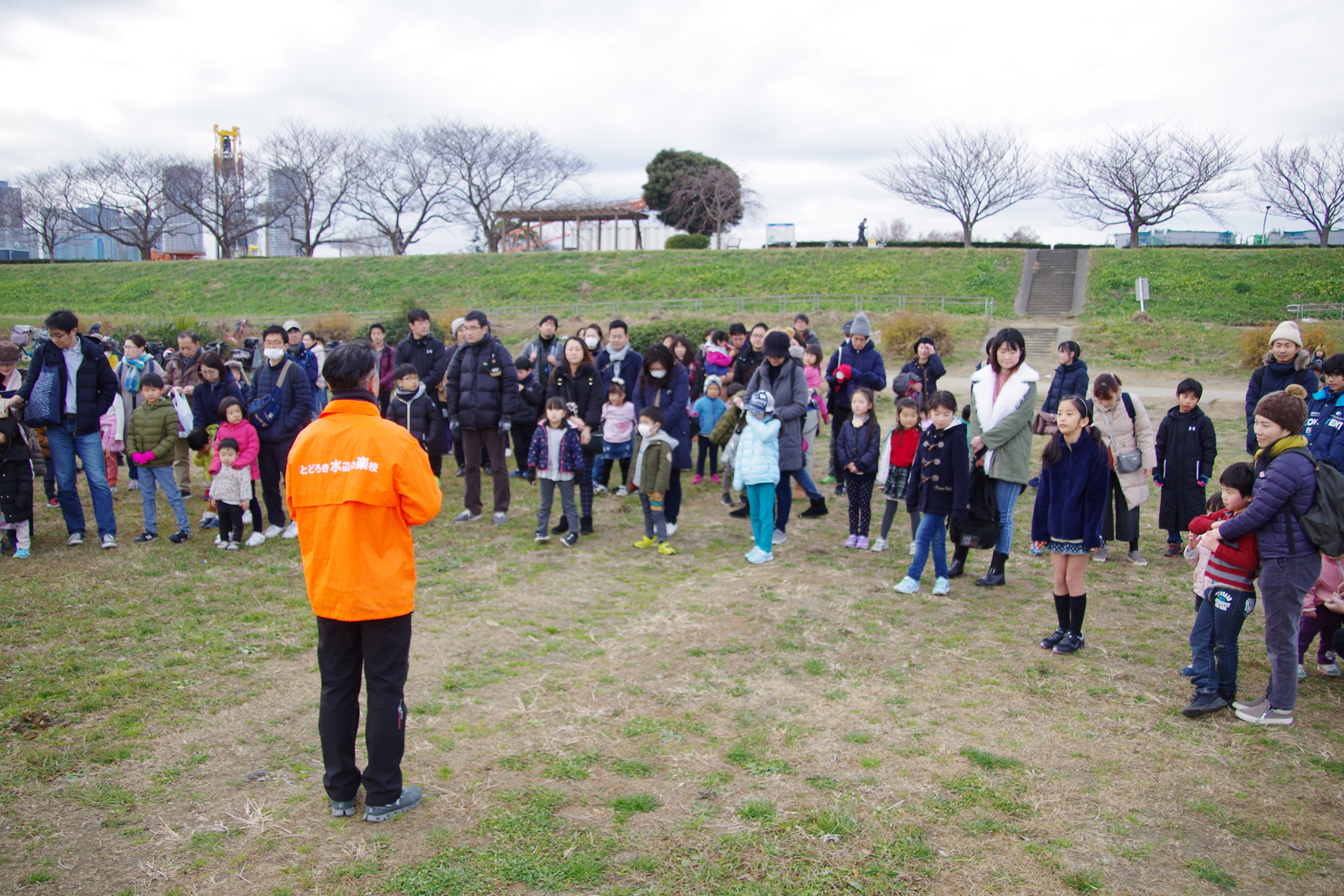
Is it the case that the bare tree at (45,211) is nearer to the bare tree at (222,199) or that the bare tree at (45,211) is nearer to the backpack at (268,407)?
the bare tree at (222,199)

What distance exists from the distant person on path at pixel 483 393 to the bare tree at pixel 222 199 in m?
47.7

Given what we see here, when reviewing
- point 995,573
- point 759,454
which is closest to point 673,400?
point 759,454

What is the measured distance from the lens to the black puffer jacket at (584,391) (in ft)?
26.7

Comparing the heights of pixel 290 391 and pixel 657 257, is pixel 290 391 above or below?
below

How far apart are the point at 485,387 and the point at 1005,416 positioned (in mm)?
4725

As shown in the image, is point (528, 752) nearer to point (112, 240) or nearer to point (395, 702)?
point (395, 702)

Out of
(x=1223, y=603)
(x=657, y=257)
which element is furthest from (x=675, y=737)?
(x=657, y=257)

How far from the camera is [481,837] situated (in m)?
3.18

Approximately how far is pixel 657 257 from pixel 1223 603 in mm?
37457

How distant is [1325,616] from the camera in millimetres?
4668

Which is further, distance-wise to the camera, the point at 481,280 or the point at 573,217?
the point at 573,217

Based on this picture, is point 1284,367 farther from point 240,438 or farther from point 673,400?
point 240,438

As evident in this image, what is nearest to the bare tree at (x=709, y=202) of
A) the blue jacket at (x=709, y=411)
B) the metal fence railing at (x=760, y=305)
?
the metal fence railing at (x=760, y=305)

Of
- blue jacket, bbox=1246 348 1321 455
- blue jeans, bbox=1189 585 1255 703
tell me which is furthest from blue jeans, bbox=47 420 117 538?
blue jacket, bbox=1246 348 1321 455
